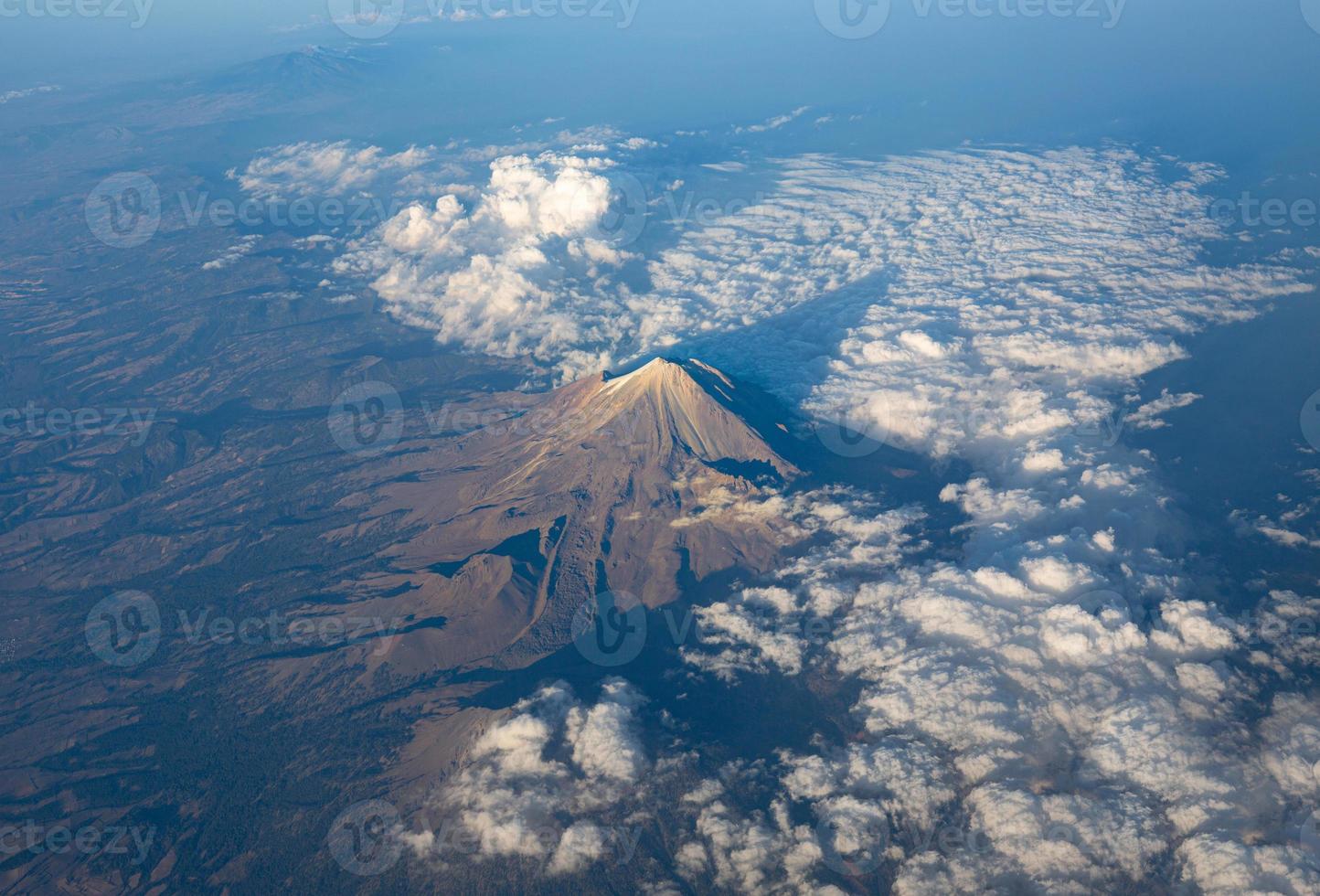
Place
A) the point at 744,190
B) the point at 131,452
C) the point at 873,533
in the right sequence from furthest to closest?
the point at 744,190 → the point at 131,452 → the point at 873,533

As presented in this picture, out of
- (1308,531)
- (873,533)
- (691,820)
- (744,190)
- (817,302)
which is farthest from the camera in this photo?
(744,190)

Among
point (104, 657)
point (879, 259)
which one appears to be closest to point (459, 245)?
point (879, 259)

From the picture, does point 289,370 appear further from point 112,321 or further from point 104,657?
point 104,657

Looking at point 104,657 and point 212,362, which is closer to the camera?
point 104,657

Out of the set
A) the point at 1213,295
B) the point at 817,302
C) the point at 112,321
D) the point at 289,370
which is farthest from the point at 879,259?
the point at 112,321

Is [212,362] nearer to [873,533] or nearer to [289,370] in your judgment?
[289,370]

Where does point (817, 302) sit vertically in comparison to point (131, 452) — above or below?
above

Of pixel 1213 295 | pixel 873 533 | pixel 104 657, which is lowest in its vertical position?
pixel 104 657

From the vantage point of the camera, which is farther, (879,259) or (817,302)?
(879,259)

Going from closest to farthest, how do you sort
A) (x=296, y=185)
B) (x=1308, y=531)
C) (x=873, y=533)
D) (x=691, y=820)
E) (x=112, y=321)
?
(x=691, y=820)
(x=1308, y=531)
(x=873, y=533)
(x=112, y=321)
(x=296, y=185)
